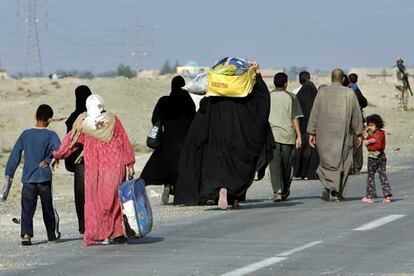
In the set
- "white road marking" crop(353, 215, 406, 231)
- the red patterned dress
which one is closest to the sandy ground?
the red patterned dress

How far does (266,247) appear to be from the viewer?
13133 millimetres

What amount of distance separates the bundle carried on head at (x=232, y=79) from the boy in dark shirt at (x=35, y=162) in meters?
3.64

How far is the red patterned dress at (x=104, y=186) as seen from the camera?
13.7 metres

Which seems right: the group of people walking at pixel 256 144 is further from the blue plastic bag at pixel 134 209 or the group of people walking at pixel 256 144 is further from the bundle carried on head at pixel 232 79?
the blue plastic bag at pixel 134 209

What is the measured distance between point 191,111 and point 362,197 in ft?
9.08

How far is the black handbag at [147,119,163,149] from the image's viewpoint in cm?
1905

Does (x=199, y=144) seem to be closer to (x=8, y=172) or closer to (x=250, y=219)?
(x=250, y=219)

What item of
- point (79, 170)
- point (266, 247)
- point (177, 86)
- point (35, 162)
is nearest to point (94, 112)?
point (35, 162)

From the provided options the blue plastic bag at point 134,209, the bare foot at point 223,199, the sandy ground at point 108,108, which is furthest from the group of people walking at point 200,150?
the sandy ground at point 108,108

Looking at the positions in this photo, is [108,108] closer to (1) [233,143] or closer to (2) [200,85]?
(2) [200,85]

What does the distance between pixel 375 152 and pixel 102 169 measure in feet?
17.2

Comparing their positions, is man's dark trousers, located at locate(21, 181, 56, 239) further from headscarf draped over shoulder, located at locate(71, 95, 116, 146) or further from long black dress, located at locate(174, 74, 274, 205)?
A: long black dress, located at locate(174, 74, 274, 205)

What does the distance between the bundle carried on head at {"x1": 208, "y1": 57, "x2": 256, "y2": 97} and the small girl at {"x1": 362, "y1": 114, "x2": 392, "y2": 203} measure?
1.71 meters

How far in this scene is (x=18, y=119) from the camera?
4909 centimetres
